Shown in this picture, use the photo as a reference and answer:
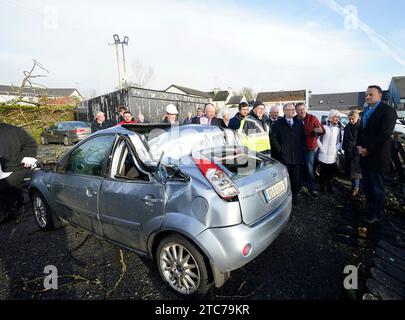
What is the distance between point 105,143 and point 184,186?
4.45 ft

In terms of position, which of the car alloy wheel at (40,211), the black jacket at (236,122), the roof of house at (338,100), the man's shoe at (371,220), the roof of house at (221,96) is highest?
the roof of house at (221,96)

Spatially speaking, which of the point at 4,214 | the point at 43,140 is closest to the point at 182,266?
the point at 4,214

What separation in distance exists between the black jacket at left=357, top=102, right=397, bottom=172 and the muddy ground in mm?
1057

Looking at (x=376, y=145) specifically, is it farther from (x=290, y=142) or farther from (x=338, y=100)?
(x=338, y=100)

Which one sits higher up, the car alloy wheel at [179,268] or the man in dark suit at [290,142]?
the man in dark suit at [290,142]

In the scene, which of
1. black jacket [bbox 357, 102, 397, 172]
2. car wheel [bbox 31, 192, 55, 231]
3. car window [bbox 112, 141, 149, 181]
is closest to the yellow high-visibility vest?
black jacket [bbox 357, 102, 397, 172]

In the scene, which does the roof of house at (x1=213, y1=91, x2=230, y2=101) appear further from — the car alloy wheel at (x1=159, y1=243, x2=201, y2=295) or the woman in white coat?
the car alloy wheel at (x1=159, y1=243, x2=201, y2=295)

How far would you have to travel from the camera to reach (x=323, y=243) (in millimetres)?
3180

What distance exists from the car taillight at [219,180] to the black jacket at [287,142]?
2.58m

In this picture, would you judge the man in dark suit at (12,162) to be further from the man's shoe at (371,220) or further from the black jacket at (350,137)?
the black jacket at (350,137)

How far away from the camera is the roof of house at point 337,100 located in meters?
63.7

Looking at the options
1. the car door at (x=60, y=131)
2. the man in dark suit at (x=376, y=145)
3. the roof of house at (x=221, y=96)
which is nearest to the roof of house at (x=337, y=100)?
the roof of house at (x=221, y=96)
